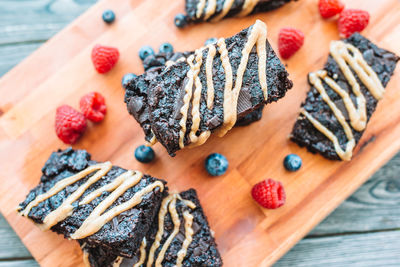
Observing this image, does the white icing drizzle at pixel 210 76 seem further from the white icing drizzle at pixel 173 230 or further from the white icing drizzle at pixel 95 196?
the white icing drizzle at pixel 173 230

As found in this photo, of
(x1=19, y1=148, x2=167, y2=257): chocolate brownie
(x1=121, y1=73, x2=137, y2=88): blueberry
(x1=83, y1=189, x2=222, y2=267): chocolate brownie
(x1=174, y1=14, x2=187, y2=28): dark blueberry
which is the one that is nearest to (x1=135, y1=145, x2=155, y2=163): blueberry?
(x1=19, y1=148, x2=167, y2=257): chocolate brownie

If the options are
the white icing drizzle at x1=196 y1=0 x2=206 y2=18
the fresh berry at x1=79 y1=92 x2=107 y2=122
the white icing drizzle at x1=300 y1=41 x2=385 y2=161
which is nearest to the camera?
the white icing drizzle at x1=300 y1=41 x2=385 y2=161

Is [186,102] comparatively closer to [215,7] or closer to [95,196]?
[95,196]

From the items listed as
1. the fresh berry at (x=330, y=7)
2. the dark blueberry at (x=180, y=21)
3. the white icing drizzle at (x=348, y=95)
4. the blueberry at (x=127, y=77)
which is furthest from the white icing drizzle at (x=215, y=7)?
the white icing drizzle at (x=348, y=95)

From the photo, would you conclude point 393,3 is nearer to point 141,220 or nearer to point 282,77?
point 282,77

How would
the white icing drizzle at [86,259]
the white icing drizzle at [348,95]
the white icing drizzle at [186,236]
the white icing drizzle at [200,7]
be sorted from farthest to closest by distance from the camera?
the white icing drizzle at [200,7] → the white icing drizzle at [348,95] → the white icing drizzle at [86,259] → the white icing drizzle at [186,236]

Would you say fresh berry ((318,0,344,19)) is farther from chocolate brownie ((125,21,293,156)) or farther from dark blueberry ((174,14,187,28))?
dark blueberry ((174,14,187,28))
